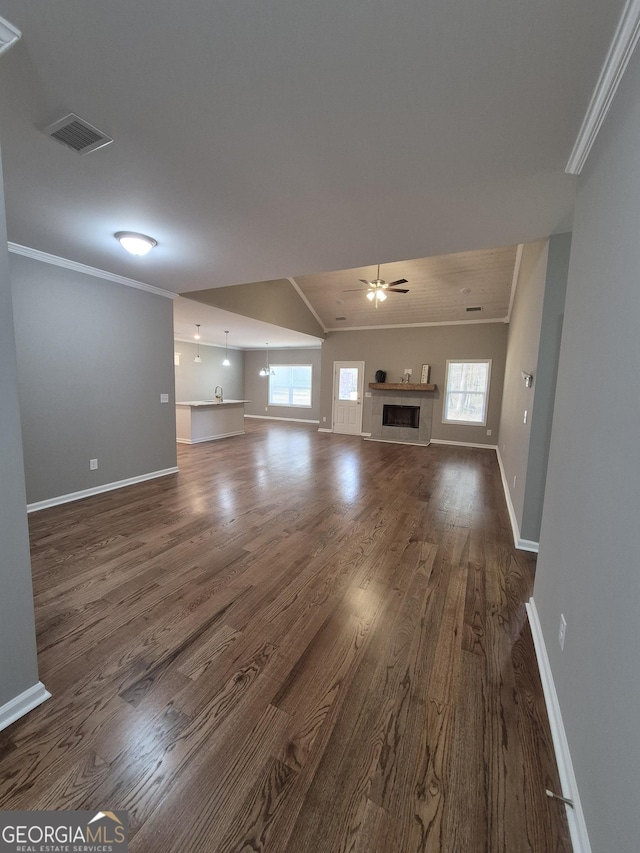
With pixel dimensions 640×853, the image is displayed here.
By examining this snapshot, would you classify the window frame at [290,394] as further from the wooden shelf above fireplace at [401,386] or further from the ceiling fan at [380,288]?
the ceiling fan at [380,288]

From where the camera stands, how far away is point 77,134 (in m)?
1.65

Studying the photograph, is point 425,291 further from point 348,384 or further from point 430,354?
point 348,384

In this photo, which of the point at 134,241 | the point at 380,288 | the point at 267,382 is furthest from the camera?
the point at 267,382

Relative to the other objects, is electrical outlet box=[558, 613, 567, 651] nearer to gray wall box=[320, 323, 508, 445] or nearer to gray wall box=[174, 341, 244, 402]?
gray wall box=[320, 323, 508, 445]

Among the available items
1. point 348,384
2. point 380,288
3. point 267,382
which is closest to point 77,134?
point 380,288

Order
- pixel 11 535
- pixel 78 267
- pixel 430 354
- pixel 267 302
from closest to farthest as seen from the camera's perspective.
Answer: pixel 11 535
pixel 78 267
pixel 267 302
pixel 430 354

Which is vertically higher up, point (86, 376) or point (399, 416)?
point (86, 376)

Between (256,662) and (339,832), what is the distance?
0.74 metres

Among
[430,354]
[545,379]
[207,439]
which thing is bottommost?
[207,439]

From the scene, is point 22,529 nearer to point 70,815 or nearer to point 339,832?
point 70,815

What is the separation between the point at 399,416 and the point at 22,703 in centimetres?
773

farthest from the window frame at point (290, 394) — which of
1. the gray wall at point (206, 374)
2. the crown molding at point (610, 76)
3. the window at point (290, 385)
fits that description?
the crown molding at point (610, 76)

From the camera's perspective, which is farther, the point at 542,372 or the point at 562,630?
the point at 542,372

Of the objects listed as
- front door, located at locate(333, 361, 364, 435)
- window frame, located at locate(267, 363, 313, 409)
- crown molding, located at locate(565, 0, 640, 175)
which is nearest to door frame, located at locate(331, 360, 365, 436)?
front door, located at locate(333, 361, 364, 435)
